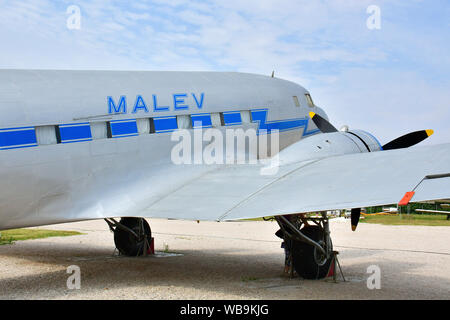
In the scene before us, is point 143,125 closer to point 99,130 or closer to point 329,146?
point 99,130

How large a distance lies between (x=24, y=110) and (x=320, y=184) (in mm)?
5781

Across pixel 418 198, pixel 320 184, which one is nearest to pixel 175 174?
pixel 320 184

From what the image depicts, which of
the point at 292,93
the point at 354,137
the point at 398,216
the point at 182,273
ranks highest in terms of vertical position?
the point at 292,93

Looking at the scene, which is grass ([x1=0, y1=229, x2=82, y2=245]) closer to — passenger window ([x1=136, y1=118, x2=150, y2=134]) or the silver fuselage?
the silver fuselage

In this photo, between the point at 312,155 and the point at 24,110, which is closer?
the point at 24,110

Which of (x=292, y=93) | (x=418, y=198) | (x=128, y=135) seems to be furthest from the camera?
(x=292, y=93)

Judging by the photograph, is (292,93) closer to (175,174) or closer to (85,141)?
(175,174)

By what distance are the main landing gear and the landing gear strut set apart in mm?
5823

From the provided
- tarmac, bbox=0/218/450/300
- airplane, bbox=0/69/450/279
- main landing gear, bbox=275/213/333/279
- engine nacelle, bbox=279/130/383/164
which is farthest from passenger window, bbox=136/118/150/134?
main landing gear, bbox=275/213/333/279

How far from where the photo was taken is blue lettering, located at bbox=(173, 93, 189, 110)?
12609 mm

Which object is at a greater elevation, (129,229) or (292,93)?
(292,93)

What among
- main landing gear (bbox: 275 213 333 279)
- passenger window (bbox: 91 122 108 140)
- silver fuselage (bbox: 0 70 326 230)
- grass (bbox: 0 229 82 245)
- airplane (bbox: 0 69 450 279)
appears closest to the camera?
airplane (bbox: 0 69 450 279)

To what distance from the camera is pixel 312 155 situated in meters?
11.9

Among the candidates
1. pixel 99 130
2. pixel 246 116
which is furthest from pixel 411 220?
pixel 99 130
